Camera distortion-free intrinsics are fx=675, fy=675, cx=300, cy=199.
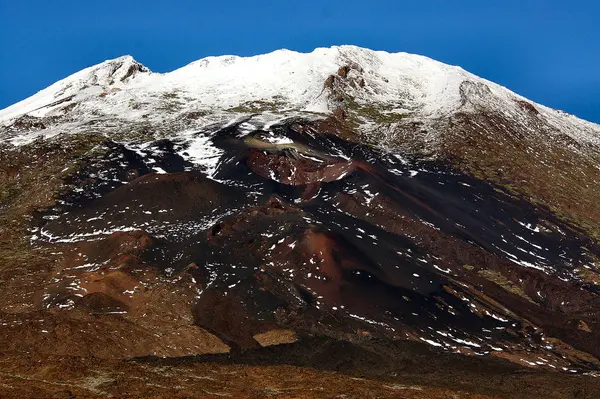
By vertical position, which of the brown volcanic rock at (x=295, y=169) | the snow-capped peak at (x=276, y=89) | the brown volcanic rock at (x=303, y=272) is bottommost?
the brown volcanic rock at (x=303, y=272)

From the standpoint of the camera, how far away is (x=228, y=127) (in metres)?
115

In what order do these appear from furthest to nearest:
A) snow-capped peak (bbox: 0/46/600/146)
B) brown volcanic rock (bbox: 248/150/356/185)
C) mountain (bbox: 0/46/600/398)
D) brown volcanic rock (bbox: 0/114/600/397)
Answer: snow-capped peak (bbox: 0/46/600/146), brown volcanic rock (bbox: 248/150/356/185), brown volcanic rock (bbox: 0/114/600/397), mountain (bbox: 0/46/600/398)

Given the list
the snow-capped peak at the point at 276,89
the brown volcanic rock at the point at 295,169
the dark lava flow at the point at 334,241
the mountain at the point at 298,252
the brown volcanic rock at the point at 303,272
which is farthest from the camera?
the snow-capped peak at the point at 276,89

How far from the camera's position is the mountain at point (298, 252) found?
151ft

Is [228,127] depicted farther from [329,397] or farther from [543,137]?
[329,397]

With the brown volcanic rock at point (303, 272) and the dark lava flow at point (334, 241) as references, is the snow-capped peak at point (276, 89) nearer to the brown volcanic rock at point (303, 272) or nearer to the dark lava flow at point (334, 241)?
the dark lava flow at point (334, 241)

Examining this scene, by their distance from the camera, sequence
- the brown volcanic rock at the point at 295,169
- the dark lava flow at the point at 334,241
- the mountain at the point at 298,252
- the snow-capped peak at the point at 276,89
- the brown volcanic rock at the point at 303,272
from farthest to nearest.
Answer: the snow-capped peak at the point at 276,89 < the brown volcanic rock at the point at 295,169 < the dark lava flow at the point at 334,241 < the brown volcanic rock at the point at 303,272 < the mountain at the point at 298,252

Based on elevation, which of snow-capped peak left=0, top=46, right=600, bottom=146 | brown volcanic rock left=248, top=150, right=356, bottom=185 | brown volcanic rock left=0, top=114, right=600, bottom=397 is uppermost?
snow-capped peak left=0, top=46, right=600, bottom=146

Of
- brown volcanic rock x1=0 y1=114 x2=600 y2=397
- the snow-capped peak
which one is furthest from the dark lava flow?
the snow-capped peak

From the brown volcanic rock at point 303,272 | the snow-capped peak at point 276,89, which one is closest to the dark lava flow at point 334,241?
the brown volcanic rock at point 303,272

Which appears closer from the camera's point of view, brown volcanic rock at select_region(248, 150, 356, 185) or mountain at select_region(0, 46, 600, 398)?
mountain at select_region(0, 46, 600, 398)

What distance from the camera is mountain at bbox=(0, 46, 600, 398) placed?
151ft

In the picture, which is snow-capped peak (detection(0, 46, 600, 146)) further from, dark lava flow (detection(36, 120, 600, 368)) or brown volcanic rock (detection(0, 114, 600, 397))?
brown volcanic rock (detection(0, 114, 600, 397))

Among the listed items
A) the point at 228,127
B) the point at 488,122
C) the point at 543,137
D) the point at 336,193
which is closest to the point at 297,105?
the point at 228,127
